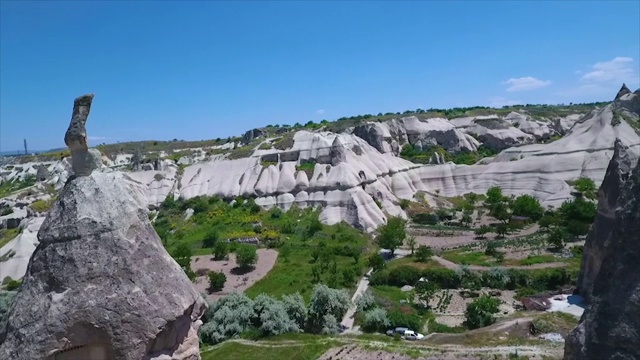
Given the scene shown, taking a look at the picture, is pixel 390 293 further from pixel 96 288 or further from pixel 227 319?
pixel 96 288

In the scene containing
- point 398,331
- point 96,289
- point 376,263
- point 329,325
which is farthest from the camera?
point 376,263

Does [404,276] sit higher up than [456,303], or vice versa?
[404,276]

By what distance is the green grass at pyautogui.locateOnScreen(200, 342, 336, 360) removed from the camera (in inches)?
877

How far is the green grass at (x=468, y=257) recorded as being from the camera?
39.1 meters

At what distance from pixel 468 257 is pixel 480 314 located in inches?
554

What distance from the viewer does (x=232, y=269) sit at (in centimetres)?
3872

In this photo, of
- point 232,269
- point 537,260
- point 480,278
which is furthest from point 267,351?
point 537,260

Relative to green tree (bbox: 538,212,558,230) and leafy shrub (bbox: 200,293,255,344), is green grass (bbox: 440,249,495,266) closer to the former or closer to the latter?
green tree (bbox: 538,212,558,230)

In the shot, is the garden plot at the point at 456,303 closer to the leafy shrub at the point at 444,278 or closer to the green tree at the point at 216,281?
the leafy shrub at the point at 444,278

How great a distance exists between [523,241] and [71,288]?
43.2 m

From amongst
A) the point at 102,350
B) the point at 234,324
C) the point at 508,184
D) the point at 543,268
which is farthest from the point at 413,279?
the point at 508,184

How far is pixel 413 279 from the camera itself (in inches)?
1383

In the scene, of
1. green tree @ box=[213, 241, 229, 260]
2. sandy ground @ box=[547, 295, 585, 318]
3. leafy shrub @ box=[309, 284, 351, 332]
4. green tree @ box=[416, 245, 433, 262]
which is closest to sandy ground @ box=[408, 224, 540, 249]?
green tree @ box=[416, 245, 433, 262]

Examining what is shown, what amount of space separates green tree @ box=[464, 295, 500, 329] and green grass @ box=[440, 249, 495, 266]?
11285 millimetres
